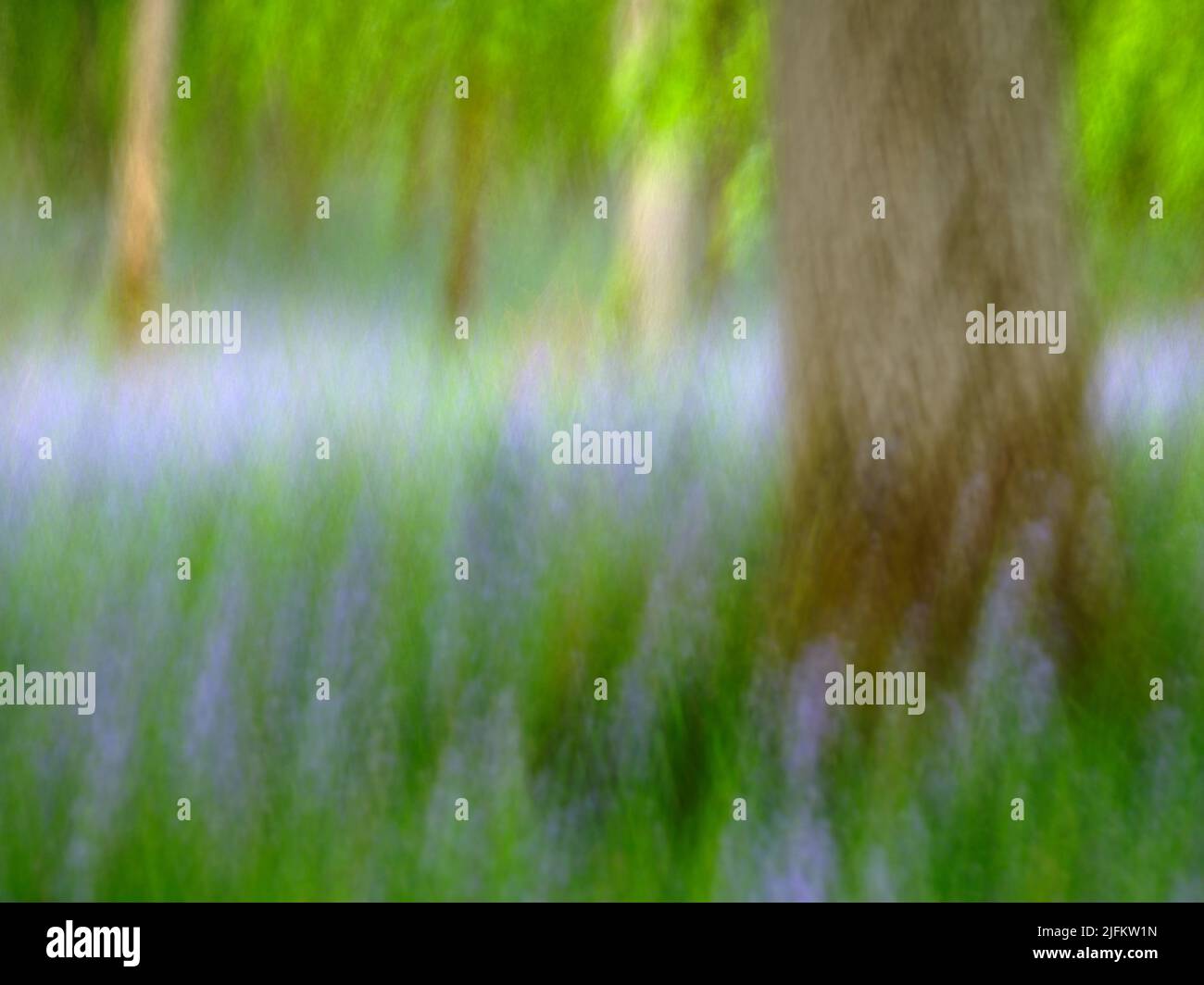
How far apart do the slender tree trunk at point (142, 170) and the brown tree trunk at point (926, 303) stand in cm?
192

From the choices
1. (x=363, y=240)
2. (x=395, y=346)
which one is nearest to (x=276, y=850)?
(x=395, y=346)

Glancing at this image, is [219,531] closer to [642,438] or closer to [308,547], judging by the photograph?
[308,547]

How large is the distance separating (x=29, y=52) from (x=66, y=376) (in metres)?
1.02

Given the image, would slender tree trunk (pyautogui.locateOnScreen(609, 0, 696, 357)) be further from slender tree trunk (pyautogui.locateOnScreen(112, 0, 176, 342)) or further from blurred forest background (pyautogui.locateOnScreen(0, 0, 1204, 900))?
slender tree trunk (pyautogui.locateOnScreen(112, 0, 176, 342))

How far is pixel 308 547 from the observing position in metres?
4.30

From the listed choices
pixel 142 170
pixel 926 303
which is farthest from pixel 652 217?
pixel 142 170

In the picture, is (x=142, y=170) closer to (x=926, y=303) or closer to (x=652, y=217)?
(x=652, y=217)

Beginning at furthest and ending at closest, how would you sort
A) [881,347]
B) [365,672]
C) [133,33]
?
[133,33]
[365,672]
[881,347]

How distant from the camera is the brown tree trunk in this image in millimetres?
3910

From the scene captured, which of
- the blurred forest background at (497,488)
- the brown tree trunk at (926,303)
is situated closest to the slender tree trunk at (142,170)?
the blurred forest background at (497,488)

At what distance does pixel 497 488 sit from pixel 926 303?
1360 millimetres

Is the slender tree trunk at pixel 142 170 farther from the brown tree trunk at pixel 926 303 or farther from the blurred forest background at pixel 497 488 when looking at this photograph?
the brown tree trunk at pixel 926 303

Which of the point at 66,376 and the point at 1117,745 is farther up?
the point at 66,376

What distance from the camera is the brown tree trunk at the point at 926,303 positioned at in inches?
154
